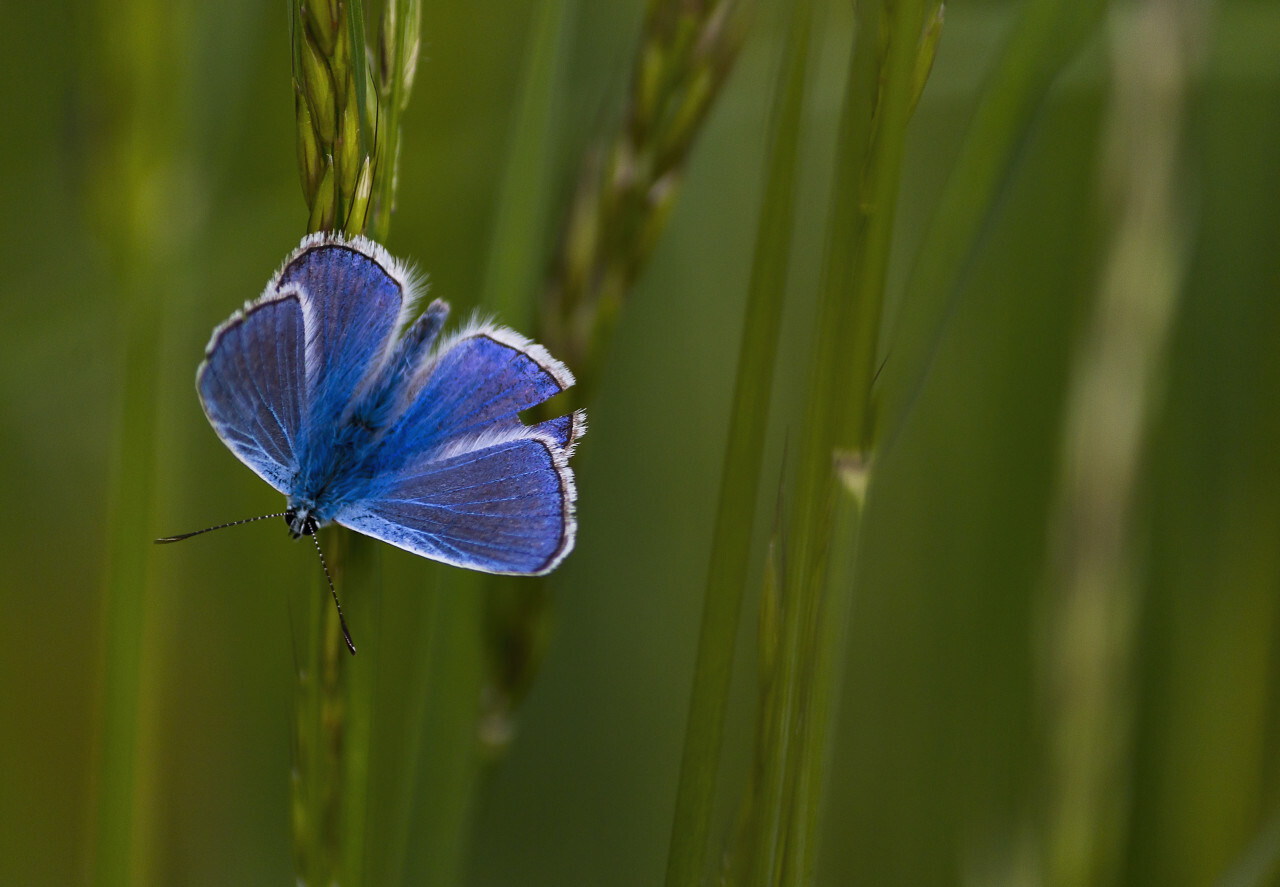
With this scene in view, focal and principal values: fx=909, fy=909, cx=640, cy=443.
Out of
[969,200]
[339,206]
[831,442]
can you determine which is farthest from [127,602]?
[969,200]

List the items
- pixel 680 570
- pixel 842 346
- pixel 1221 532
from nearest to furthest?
1. pixel 842 346
2. pixel 1221 532
3. pixel 680 570

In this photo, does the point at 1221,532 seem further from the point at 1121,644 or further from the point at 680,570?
the point at 680,570

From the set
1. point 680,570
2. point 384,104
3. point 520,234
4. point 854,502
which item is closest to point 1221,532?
point 680,570

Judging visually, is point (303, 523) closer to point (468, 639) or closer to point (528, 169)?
point (468, 639)

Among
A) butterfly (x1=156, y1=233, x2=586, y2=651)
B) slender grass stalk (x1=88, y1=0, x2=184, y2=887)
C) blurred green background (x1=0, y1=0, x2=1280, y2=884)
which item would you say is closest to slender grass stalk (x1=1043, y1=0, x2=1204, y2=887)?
blurred green background (x1=0, y1=0, x2=1280, y2=884)

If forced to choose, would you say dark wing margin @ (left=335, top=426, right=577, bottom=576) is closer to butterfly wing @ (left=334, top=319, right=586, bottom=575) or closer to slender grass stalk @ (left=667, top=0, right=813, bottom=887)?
butterfly wing @ (left=334, top=319, right=586, bottom=575)

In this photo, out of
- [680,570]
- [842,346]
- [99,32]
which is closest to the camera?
[842,346]

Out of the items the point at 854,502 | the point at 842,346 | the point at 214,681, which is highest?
A: the point at 842,346
